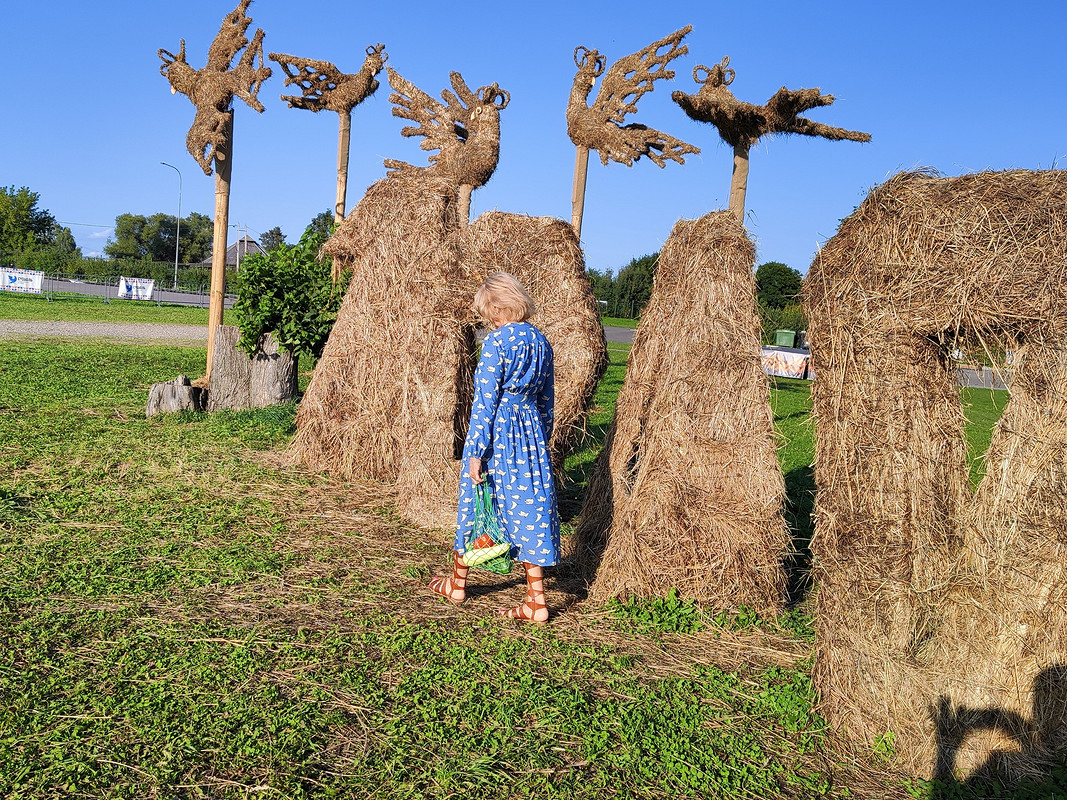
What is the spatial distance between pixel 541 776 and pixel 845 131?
7.07 metres

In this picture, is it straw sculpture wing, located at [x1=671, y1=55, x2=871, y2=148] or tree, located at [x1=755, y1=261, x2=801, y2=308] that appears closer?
straw sculpture wing, located at [x1=671, y1=55, x2=871, y2=148]

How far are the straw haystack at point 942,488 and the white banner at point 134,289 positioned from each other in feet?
139

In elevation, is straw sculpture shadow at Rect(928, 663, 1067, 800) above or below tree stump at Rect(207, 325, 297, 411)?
below

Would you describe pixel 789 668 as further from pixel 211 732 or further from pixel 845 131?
pixel 845 131

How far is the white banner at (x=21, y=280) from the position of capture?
35.0 m

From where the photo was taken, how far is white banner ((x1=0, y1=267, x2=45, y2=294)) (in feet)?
115

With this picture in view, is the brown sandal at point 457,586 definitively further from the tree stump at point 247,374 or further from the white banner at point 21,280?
the white banner at point 21,280

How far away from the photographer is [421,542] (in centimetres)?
677

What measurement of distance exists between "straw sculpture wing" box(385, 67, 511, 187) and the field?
4.67 meters

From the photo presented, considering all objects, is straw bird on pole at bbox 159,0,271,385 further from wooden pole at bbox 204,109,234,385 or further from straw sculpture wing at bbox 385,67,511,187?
straw sculpture wing at bbox 385,67,511,187

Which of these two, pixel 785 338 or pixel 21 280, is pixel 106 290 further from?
pixel 785 338

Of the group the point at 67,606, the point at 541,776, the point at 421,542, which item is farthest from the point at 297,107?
the point at 541,776

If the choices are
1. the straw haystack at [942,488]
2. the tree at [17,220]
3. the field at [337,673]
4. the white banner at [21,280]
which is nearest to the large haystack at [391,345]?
the field at [337,673]

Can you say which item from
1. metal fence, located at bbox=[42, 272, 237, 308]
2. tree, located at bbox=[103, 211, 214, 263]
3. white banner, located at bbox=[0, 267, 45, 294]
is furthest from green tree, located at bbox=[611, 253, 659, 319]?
tree, located at bbox=[103, 211, 214, 263]
